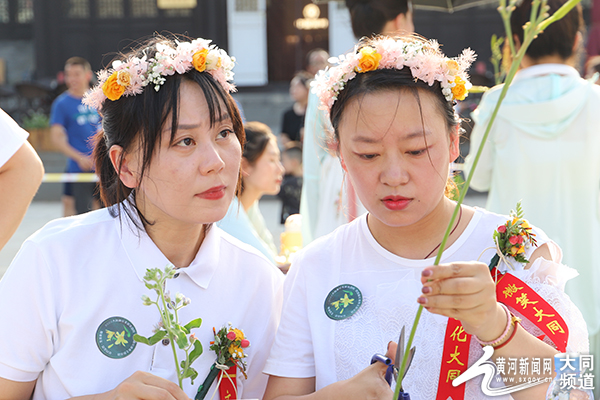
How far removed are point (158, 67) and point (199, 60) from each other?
4.0 inches

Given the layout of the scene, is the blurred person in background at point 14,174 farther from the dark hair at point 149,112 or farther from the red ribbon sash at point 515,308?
the red ribbon sash at point 515,308

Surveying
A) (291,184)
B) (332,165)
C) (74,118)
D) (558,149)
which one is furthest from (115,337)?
(74,118)

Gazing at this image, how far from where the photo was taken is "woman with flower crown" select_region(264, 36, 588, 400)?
1.46m

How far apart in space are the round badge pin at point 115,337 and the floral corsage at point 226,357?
20 centimetres

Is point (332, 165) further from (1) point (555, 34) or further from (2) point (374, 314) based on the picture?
(2) point (374, 314)

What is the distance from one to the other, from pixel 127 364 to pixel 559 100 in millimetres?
2259

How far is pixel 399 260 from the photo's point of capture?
1585mm

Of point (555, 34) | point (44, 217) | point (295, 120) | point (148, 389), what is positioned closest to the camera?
point (148, 389)

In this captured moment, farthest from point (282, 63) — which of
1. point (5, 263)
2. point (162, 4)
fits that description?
point (5, 263)

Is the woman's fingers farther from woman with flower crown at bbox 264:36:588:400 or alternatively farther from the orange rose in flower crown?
the orange rose in flower crown

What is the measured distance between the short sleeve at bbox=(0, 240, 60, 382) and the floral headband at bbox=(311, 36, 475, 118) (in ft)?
2.76

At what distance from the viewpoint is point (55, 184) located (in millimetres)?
10477

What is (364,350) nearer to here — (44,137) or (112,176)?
(112,176)

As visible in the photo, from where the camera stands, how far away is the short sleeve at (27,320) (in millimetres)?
1529
